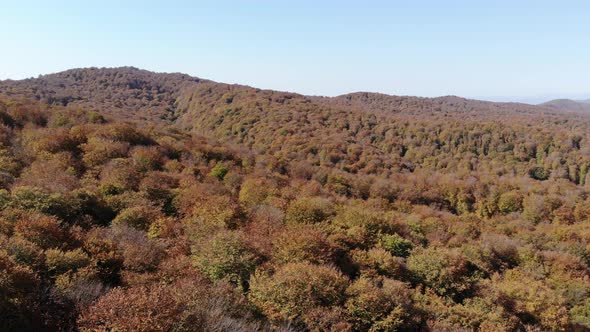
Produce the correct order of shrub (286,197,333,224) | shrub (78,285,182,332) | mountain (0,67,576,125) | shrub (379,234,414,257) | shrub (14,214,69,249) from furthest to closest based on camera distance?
1. mountain (0,67,576,125)
2. shrub (286,197,333,224)
3. shrub (379,234,414,257)
4. shrub (14,214,69,249)
5. shrub (78,285,182,332)

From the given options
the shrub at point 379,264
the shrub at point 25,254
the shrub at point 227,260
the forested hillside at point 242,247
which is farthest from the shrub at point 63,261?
the shrub at point 379,264

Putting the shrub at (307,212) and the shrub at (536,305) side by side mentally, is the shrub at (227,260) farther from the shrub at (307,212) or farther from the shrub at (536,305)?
the shrub at (536,305)

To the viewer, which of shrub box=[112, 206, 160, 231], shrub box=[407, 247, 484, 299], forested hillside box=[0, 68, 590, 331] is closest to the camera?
forested hillside box=[0, 68, 590, 331]

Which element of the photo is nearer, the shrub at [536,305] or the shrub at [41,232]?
the shrub at [41,232]

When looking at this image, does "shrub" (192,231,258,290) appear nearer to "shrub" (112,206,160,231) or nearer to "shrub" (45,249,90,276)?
"shrub" (45,249,90,276)

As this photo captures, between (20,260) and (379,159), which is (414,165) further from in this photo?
(20,260)

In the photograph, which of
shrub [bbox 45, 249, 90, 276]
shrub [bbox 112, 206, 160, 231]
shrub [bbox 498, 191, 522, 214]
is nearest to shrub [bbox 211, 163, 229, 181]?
shrub [bbox 112, 206, 160, 231]

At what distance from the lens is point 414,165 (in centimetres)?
6188

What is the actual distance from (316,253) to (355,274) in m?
1.94

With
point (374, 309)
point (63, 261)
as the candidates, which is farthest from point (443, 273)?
point (63, 261)

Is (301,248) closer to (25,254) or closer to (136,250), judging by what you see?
(136,250)

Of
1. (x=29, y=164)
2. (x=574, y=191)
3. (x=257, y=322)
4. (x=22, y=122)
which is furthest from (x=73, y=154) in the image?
(x=574, y=191)

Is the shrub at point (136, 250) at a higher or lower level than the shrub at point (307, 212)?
higher

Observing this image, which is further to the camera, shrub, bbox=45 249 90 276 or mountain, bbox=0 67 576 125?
mountain, bbox=0 67 576 125
